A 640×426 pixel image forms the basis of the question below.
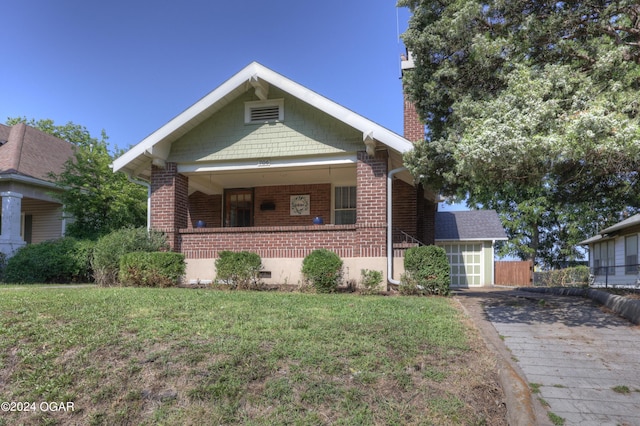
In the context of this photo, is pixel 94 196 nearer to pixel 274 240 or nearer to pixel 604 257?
pixel 274 240

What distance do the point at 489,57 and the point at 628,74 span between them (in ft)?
6.21

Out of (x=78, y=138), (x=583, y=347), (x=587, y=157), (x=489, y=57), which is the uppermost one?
(x=78, y=138)

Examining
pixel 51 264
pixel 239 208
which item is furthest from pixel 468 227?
pixel 51 264

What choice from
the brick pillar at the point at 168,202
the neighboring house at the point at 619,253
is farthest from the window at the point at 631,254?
the brick pillar at the point at 168,202

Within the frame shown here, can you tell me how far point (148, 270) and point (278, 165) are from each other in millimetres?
3997

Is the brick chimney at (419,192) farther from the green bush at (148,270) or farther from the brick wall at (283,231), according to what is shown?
the green bush at (148,270)

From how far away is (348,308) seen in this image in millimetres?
6898

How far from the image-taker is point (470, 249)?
64.0ft

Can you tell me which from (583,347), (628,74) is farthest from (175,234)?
(628,74)

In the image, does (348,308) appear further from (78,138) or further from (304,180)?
(78,138)

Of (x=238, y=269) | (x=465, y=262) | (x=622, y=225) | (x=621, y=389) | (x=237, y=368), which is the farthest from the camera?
(x=465, y=262)

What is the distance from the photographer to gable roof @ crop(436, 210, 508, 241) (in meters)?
19.0

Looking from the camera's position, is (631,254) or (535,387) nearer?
(535,387)

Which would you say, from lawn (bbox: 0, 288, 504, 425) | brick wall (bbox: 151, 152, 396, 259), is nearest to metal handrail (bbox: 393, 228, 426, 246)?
brick wall (bbox: 151, 152, 396, 259)
